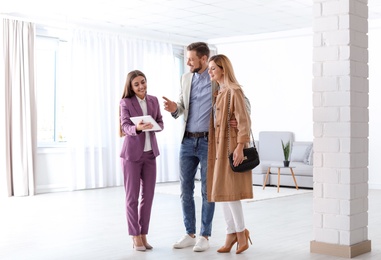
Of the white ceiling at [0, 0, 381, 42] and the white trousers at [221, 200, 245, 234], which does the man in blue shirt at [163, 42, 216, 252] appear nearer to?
the white trousers at [221, 200, 245, 234]

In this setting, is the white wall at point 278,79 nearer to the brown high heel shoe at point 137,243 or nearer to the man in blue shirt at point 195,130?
the man in blue shirt at point 195,130

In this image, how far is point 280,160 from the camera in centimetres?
1010

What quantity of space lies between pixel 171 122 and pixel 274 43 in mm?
2288

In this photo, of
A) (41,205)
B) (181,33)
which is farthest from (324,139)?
(181,33)

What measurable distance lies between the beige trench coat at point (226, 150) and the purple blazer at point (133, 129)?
558mm

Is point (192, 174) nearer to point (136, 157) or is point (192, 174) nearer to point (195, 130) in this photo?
point (195, 130)

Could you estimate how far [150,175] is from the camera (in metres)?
4.38

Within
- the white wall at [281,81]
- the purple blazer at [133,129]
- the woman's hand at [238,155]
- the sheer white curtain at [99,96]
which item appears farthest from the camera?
the white wall at [281,81]

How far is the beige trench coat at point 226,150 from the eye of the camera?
3979 mm

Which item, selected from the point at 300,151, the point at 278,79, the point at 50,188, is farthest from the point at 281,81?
the point at 50,188

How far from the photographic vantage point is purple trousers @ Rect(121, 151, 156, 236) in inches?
170

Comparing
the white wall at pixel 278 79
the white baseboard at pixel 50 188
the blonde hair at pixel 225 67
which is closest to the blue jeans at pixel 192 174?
the blonde hair at pixel 225 67

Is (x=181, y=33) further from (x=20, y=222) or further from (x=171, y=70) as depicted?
(x=20, y=222)

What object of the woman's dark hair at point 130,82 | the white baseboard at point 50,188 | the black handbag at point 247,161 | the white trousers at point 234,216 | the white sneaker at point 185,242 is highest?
the woman's dark hair at point 130,82
